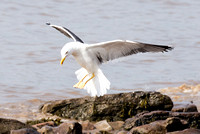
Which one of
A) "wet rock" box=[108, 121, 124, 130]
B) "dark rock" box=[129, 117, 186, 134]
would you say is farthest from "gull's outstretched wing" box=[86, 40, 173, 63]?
"dark rock" box=[129, 117, 186, 134]

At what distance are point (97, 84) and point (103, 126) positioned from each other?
1594 millimetres

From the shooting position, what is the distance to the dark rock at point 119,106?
25.1ft

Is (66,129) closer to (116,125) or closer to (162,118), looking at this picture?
(116,125)

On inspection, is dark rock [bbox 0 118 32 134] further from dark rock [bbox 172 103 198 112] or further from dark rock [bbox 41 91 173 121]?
dark rock [bbox 172 103 198 112]

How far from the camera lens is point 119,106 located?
773 cm

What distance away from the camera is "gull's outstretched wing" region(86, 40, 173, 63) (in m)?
7.75

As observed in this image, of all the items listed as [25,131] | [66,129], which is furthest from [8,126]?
[66,129]

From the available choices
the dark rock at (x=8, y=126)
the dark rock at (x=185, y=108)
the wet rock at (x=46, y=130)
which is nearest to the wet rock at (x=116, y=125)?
the dark rock at (x=185, y=108)

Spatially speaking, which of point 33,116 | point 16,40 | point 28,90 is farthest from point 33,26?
point 33,116

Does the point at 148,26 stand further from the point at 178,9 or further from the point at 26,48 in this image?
the point at 26,48

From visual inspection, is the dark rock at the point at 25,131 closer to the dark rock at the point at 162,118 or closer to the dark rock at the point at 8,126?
the dark rock at the point at 8,126

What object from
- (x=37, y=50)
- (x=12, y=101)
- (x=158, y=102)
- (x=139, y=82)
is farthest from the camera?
(x=37, y=50)

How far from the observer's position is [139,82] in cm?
1105

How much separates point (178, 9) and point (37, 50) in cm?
920
